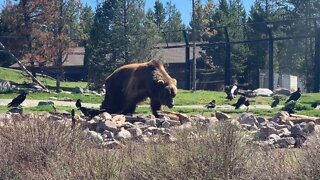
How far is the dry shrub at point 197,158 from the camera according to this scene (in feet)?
25.8

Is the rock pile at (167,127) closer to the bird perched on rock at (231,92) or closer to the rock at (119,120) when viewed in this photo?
the rock at (119,120)

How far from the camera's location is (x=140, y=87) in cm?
1958

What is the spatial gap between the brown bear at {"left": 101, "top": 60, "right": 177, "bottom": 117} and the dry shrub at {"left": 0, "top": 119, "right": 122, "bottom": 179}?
8.94m

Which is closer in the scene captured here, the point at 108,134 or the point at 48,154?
the point at 48,154

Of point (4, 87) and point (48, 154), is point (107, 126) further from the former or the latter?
point (4, 87)

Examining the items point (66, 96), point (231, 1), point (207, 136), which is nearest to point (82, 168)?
point (207, 136)

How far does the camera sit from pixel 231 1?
3125 inches

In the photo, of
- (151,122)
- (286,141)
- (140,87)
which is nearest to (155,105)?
(140,87)

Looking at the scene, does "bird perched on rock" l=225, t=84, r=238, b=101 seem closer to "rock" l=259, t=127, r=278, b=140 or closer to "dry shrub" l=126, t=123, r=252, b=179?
"rock" l=259, t=127, r=278, b=140

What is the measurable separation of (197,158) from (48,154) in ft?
8.54

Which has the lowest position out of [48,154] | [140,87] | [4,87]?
[48,154]

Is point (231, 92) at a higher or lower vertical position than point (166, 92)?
lower

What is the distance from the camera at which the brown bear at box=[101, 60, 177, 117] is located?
19312 millimetres

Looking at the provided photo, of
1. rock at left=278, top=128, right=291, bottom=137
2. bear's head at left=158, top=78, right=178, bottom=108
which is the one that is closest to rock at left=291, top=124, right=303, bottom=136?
rock at left=278, top=128, right=291, bottom=137
